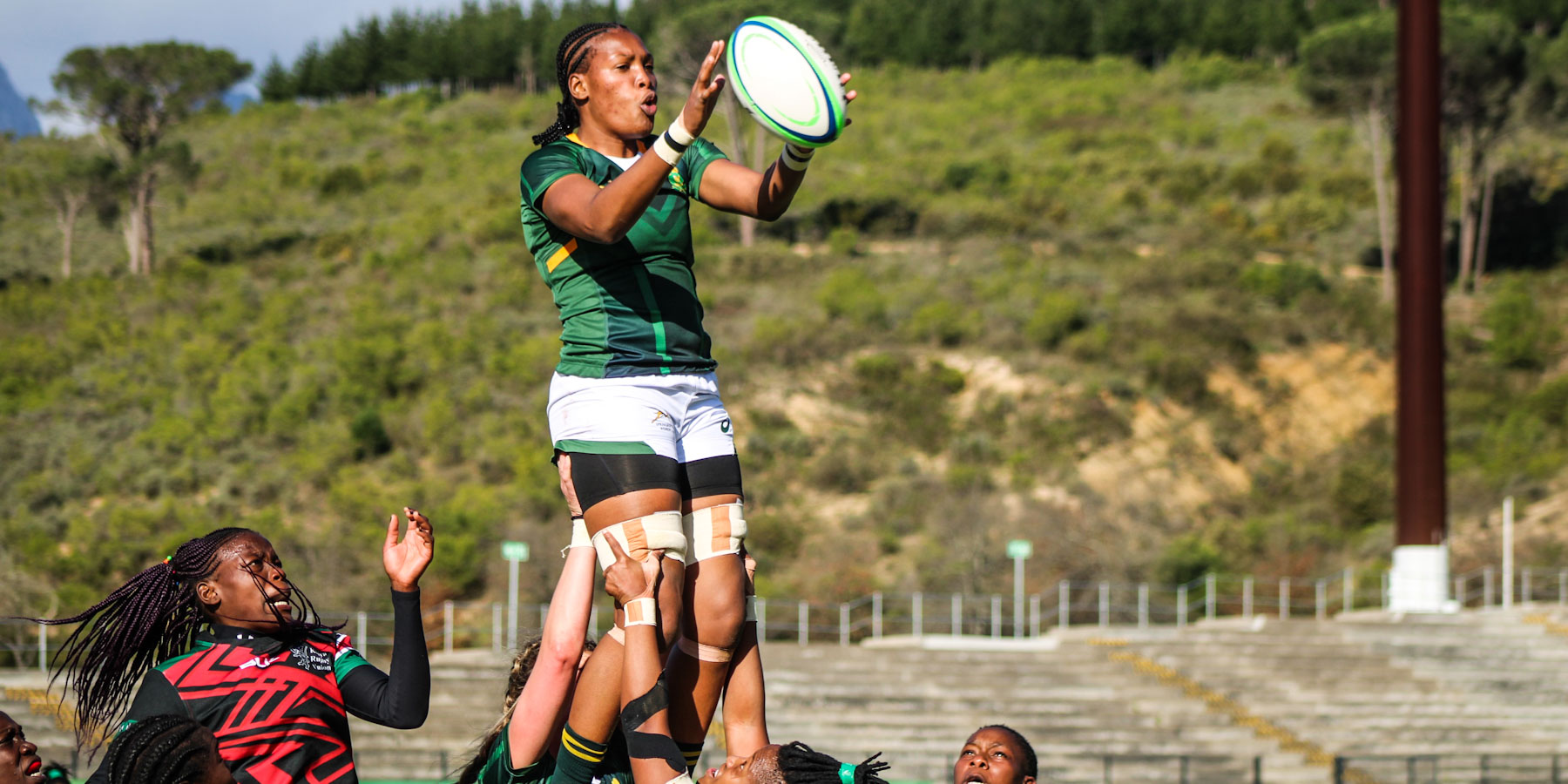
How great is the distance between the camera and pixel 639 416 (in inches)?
144

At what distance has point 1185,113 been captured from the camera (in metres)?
66.2

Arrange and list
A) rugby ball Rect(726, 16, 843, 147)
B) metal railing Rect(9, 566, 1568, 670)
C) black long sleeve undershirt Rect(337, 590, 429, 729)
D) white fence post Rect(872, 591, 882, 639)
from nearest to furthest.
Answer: black long sleeve undershirt Rect(337, 590, 429, 729) → rugby ball Rect(726, 16, 843, 147) → metal railing Rect(9, 566, 1568, 670) → white fence post Rect(872, 591, 882, 639)

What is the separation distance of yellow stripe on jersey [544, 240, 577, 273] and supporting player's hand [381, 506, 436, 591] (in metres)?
0.83

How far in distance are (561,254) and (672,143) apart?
64 cm

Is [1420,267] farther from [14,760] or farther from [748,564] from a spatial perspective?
[14,760]

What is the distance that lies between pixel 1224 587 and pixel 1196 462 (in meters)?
8.39

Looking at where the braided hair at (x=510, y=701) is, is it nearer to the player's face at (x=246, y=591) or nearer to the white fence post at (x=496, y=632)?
the player's face at (x=246, y=591)

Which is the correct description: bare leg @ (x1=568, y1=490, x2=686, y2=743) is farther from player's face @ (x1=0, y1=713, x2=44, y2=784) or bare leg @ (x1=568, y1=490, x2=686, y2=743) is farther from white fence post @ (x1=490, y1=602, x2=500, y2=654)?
white fence post @ (x1=490, y1=602, x2=500, y2=654)

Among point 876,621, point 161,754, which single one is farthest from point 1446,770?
point 161,754

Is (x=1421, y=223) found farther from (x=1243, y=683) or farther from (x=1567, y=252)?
(x=1567, y=252)

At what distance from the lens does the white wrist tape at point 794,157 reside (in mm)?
3539

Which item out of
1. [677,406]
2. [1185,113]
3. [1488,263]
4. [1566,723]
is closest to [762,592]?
[1566,723]

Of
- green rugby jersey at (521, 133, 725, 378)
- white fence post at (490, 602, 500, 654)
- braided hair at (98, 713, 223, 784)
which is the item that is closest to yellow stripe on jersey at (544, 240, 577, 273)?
green rugby jersey at (521, 133, 725, 378)

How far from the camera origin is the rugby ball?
3.39m
